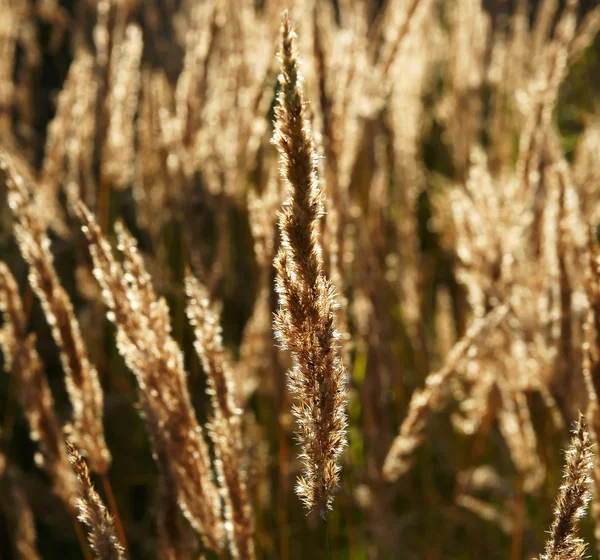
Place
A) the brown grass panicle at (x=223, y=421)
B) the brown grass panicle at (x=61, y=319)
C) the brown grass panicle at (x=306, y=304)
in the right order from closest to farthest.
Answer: the brown grass panicle at (x=306, y=304), the brown grass panicle at (x=223, y=421), the brown grass panicle at (x=61, y=319)

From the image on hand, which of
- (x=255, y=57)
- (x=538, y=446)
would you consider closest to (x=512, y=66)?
(x=255, y=57)

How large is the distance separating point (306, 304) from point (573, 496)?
359 millimetres

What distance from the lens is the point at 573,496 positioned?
2.24 ft

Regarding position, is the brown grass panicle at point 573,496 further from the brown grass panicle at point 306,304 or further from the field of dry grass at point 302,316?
the brown grass panicle at point 306,304

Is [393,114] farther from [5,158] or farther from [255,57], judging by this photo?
→ [5,158]

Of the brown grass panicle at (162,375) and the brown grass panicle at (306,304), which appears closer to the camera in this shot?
the brown grass panicle at (306,304)

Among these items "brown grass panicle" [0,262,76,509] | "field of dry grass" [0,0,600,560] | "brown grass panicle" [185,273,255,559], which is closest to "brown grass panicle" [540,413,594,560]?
"field of dry grass" [0,0,600,560]

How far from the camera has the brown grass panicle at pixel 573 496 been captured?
2.23 feet

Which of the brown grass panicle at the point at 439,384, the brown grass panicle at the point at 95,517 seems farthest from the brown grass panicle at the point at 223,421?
the brown grass panicle at the point at 439,384

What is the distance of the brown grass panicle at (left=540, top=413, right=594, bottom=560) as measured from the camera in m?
0.68

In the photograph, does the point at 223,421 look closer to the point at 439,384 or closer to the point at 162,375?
the point at 162,375

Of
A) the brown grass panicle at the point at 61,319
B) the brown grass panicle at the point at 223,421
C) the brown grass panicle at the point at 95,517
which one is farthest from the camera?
the brown grass panicle at the point at 61,319

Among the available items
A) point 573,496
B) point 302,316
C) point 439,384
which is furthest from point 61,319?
point 573,496

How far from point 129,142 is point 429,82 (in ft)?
7.40
